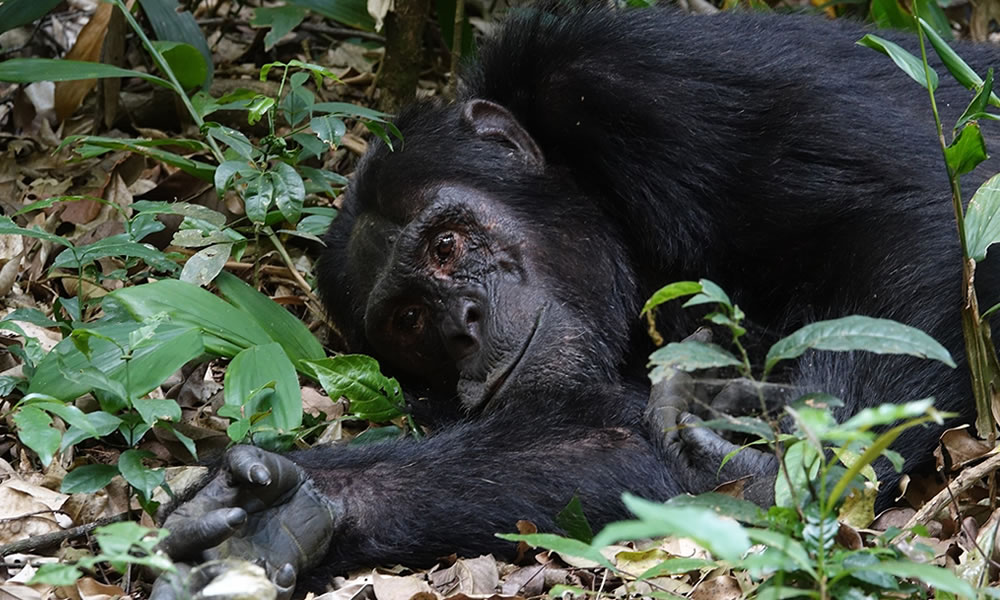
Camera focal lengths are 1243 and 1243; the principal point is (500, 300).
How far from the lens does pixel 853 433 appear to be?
2.15 metres

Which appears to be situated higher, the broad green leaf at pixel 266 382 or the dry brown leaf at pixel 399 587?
the broad green leaf at pixel 266 382

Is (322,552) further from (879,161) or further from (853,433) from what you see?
(879,161)

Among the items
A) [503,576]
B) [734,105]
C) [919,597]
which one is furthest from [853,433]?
[734,105]

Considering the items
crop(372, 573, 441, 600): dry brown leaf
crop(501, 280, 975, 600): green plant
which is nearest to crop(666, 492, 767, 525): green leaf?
crop(501, 280, 975, 600): green plant

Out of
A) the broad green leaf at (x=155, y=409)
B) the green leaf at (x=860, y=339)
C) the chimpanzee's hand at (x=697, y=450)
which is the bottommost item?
the chimpanzee's hand at (x=697, y=450)

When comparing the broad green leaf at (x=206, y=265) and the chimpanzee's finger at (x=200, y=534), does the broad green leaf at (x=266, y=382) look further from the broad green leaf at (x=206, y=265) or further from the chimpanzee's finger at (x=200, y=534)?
the chimpanzee's finger at (x=200, y=534)

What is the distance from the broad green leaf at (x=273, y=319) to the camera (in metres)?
4.79

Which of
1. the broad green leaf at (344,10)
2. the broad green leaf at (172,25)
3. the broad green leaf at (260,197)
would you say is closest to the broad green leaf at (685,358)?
the broad green leaf at (260,197)

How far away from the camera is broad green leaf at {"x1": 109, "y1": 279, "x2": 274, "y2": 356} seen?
4.23 metres

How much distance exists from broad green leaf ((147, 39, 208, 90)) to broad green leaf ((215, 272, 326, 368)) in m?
1.78

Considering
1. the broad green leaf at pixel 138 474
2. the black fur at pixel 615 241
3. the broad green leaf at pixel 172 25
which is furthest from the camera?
the broad green leaf at pixel 172 25

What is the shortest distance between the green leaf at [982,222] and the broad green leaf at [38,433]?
8.83 ft

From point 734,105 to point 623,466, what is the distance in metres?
1.38

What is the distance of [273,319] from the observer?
486 cm
